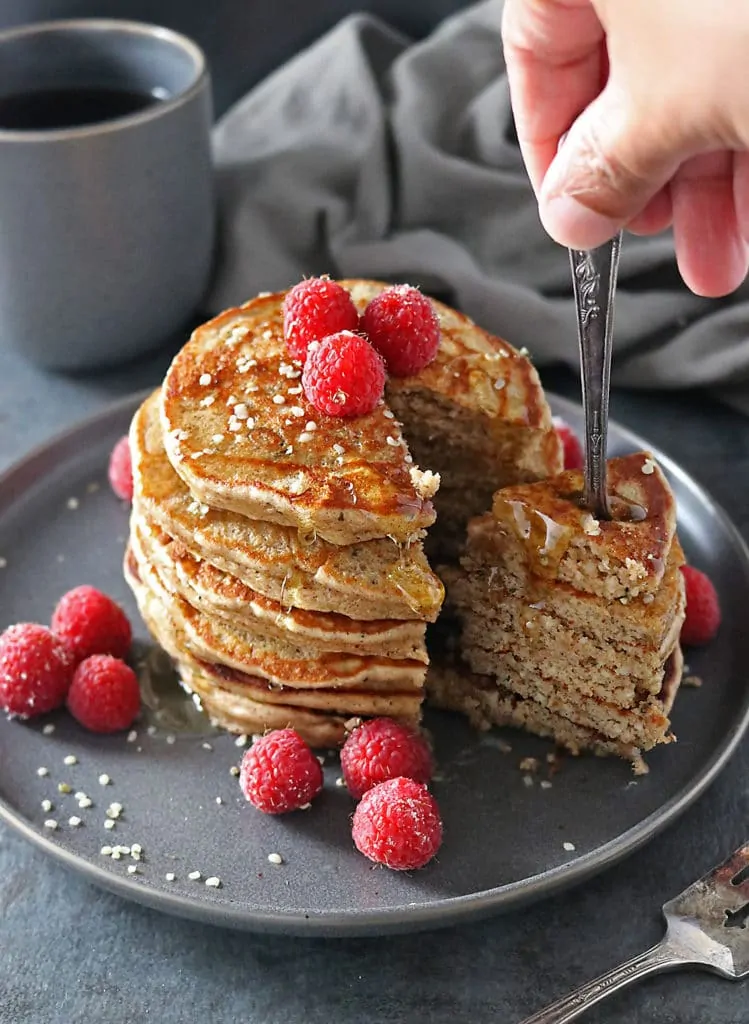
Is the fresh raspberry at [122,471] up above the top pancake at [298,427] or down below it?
below

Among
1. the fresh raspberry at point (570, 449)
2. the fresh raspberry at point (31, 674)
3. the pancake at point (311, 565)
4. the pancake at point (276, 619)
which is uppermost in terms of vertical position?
the pancake at point (311, 565)

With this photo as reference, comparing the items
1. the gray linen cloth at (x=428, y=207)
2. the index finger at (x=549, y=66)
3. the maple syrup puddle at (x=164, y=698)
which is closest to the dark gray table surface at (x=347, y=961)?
the maple syrup puddle at (x=164, y=698)

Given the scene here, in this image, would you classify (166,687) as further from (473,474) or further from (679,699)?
(679,699)

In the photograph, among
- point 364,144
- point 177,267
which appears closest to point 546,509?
point 177,267

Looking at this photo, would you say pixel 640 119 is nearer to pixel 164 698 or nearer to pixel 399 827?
pixel 399 827

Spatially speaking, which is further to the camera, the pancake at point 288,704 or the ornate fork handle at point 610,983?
the pancake at point 288,704

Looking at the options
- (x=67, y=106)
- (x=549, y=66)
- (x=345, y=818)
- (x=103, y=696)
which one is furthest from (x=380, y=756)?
(x=67, y=106)

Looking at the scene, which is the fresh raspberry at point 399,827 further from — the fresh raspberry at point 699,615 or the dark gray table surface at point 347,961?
the fresh raspberry at point 699,615
